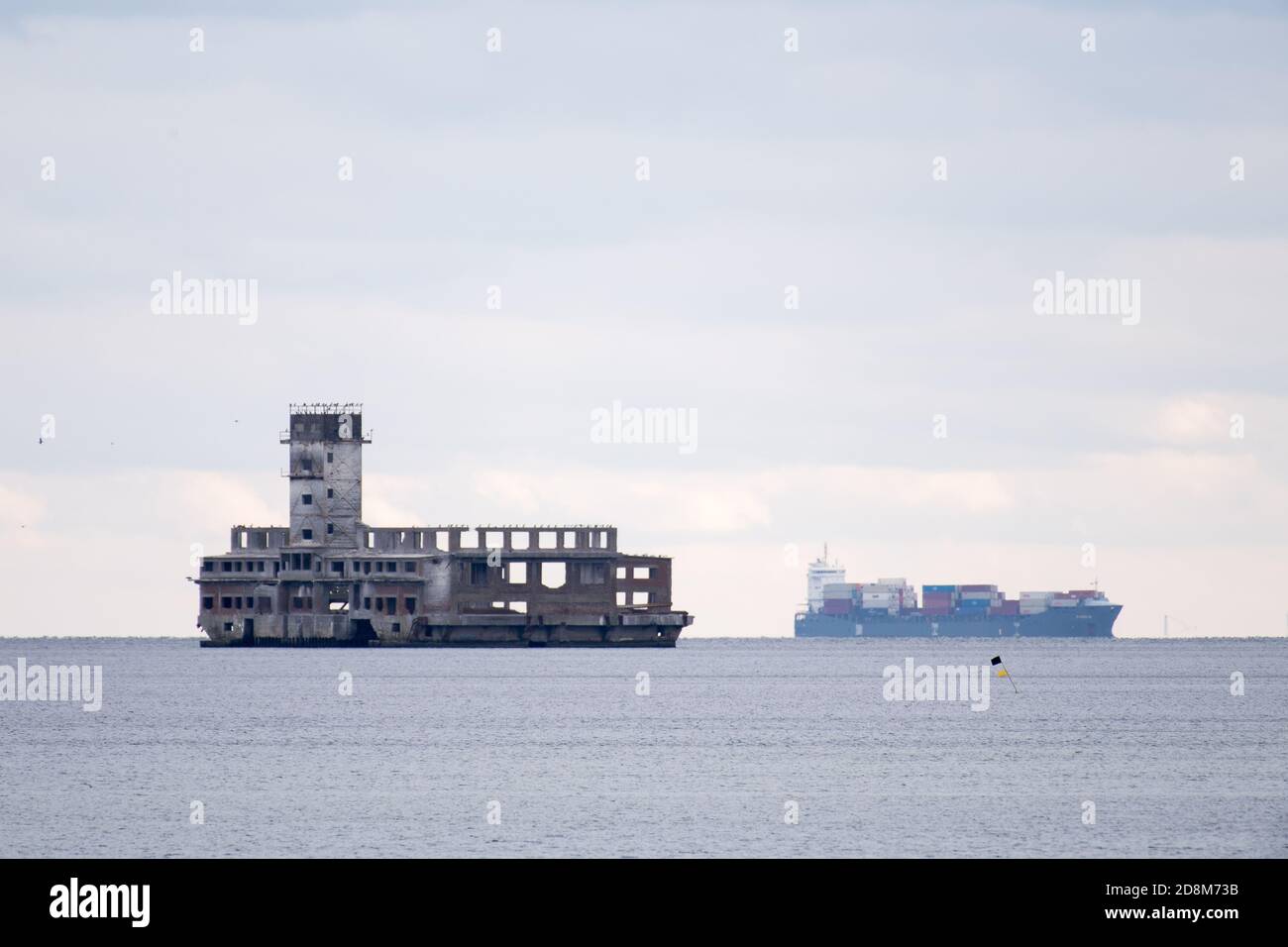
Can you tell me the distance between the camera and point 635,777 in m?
77.7

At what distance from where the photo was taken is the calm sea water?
59094mm

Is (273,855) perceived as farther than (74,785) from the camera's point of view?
No

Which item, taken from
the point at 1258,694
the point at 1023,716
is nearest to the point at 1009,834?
the point at 1023,716

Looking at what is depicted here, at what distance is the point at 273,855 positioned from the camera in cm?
5544

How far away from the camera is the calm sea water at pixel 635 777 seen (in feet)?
194

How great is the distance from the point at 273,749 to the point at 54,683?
9789 centimetres

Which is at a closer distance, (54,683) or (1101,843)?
(1101,843)

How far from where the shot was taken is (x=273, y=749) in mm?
91375
